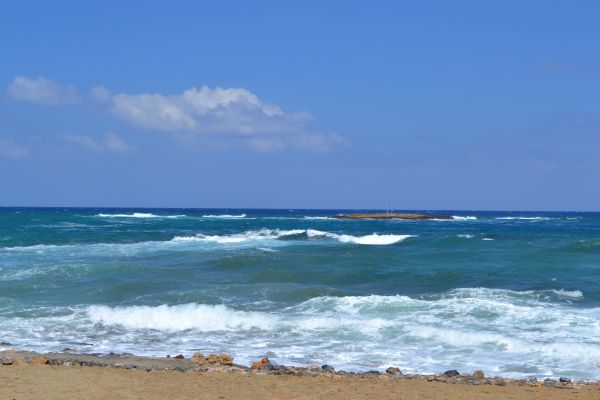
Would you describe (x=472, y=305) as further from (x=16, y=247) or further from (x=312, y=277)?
(x=16, y=247)

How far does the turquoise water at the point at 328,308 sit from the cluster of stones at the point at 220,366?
64 centimetres

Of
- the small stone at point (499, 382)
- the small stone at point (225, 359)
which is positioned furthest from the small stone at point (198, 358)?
the small stone at point (499, 382)

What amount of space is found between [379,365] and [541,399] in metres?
2.74

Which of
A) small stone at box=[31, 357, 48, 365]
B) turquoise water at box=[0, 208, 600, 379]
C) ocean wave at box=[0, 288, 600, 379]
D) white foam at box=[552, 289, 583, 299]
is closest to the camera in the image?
small stone at box=[31, 357, 48, 365]

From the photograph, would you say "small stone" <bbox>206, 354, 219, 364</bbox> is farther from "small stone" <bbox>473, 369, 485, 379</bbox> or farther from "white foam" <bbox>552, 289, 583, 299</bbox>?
"white foam" <bbox>552, 289, 583, 299</bbox>

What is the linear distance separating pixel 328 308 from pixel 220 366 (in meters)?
5.79

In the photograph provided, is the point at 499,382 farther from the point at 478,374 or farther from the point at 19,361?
the point at 19,361

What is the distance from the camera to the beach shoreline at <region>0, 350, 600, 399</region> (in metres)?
8.36

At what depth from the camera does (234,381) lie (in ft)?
29.6

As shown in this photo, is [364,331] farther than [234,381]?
Yes

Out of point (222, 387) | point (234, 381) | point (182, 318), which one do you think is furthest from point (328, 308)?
point (222, 387)

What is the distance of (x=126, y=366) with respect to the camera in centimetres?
978

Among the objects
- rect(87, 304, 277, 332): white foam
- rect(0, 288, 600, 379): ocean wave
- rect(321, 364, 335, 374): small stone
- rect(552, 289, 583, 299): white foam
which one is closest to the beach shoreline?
rect(321, 364, 335, 374): small stone

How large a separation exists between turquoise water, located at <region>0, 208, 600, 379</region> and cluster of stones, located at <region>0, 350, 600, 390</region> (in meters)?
0.64
